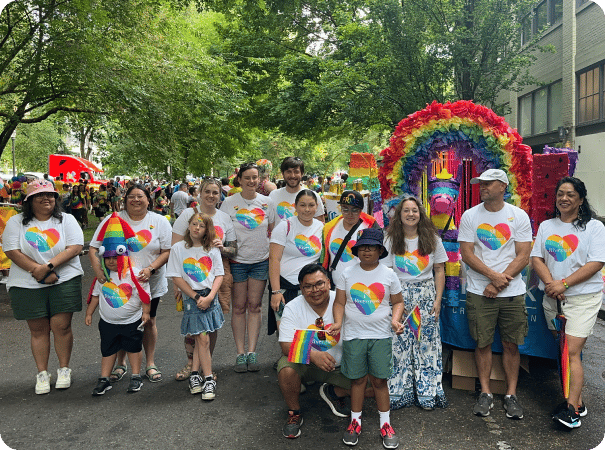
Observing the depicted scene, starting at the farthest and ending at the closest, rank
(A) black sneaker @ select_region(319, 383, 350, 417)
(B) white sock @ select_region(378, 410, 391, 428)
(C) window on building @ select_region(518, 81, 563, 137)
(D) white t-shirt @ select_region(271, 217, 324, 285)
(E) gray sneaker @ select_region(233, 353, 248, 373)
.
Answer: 1. (C) window on building @ select_region(518, 81, 563, 137)
2. (E) gray sneaker @ select_region(233, 353, 248, 373)
3. (D) white t-shirt @ select_region(271, 217, 324, 285)
4. (A) black sneaker @ select_region(319, 383, 350, 417)
5. (B) white sock @ select_region(378, 410, 391, 428)

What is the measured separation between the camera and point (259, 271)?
5.27m

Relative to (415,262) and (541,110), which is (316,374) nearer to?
(415,262)

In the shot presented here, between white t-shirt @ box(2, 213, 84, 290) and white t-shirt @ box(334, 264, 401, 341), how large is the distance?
2596mm

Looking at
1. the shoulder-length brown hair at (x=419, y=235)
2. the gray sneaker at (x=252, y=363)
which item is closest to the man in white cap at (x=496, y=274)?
the shoulder-length brown hair at (x=419, y=235)

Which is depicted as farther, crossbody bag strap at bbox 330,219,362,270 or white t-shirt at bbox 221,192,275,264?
white t-shirt at bbox 221,192,275,264

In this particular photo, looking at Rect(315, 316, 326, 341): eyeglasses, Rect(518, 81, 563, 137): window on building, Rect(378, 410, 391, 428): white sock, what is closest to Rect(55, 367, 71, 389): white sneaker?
Rect(315, 316, 326, 341): eyeglasses

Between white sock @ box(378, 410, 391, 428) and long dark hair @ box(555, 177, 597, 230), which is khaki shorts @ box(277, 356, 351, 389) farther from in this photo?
long dark hair @ box(555, 177, 597, 230)

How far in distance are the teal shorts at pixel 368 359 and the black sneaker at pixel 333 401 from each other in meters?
0.49

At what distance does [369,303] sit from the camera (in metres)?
3.81

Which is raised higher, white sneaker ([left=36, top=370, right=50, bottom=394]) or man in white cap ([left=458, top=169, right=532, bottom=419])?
man in white cap ([left=458, top=169, right=532, bottom=419])

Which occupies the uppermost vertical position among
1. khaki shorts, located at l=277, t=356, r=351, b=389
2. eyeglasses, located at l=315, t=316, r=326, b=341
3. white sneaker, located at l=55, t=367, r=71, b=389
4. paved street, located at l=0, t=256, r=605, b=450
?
eyeglasses, located at l=315, t=316, r=326, b=341

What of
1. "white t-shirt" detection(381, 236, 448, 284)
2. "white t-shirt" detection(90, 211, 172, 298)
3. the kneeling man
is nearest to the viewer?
the kneeling man

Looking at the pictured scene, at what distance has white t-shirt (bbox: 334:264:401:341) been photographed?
12.5 ft

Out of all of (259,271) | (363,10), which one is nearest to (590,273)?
(259,271)
